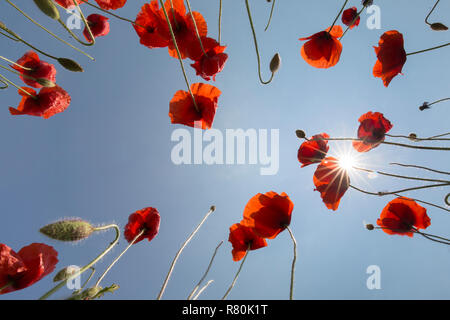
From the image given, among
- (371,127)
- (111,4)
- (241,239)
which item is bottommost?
(241,239)

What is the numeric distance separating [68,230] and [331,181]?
4.13 feet

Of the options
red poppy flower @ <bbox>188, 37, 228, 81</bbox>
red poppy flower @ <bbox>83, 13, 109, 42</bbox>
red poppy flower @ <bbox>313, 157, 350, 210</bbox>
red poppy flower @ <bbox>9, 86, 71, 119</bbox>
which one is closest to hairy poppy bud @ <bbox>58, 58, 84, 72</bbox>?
red poppy flower @ <bbox>9, 86, 71, 119</bbox>

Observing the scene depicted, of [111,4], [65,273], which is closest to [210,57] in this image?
[111,4]

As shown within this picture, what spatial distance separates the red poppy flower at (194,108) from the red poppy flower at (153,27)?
307 millimetres

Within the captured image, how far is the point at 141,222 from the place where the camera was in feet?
5.06

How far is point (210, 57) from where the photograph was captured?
52.6 inches

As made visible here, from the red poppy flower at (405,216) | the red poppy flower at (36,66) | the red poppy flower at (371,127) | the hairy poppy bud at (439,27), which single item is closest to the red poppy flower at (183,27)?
the red poppy flower at (36,66)

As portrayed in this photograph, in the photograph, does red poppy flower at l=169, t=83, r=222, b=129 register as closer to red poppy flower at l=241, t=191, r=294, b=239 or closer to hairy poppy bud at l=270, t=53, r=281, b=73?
hairy poppy bud at l=270, t=53, r=281, b=73

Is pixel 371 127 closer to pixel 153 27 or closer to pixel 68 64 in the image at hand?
pixel 153 27

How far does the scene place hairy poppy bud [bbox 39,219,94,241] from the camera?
83 cm

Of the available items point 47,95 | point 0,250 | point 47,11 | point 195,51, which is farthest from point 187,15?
point 0,250

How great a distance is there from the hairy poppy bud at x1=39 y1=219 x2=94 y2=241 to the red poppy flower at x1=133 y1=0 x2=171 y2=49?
42.0 inches

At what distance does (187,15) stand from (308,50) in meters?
0.81

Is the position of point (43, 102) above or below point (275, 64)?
below
